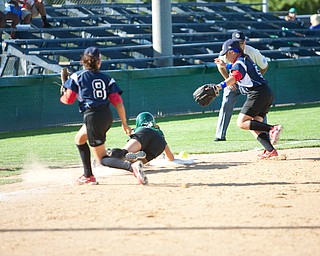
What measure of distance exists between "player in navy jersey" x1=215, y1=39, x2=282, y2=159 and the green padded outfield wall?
7714 millimetres

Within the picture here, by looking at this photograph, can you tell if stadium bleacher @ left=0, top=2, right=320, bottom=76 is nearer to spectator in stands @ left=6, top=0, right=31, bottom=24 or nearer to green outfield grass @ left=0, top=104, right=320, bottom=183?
spectator in stands @ left=6, top=0, right=31, bottom=24

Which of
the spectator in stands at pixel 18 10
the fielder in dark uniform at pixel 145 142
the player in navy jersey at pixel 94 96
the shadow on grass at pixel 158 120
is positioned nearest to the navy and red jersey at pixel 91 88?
the player in navy jersey at pixel 94 96

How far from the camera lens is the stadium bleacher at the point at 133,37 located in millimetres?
21062

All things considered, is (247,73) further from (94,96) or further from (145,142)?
(94,96)

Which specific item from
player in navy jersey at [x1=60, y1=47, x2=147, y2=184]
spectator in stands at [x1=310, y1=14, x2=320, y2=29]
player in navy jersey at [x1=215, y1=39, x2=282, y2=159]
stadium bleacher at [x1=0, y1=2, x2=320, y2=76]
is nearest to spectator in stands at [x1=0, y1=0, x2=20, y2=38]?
stadium bleacher at [x1=0, y1=2, x2=320, y2=76]

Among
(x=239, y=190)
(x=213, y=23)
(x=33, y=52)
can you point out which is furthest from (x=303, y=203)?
(x=213, y=23)

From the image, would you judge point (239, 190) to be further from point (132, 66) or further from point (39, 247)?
point (132, 66)

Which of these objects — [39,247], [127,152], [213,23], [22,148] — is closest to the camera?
[39,247]

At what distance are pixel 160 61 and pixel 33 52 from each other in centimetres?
384

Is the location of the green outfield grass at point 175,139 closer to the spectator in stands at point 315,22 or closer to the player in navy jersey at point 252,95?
the player in navy jersey at point 252,95

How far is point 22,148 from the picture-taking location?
46.1 ft

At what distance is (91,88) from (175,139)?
5.98m

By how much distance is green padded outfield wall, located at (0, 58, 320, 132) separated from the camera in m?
17.7

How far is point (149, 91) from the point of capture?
795 inches
